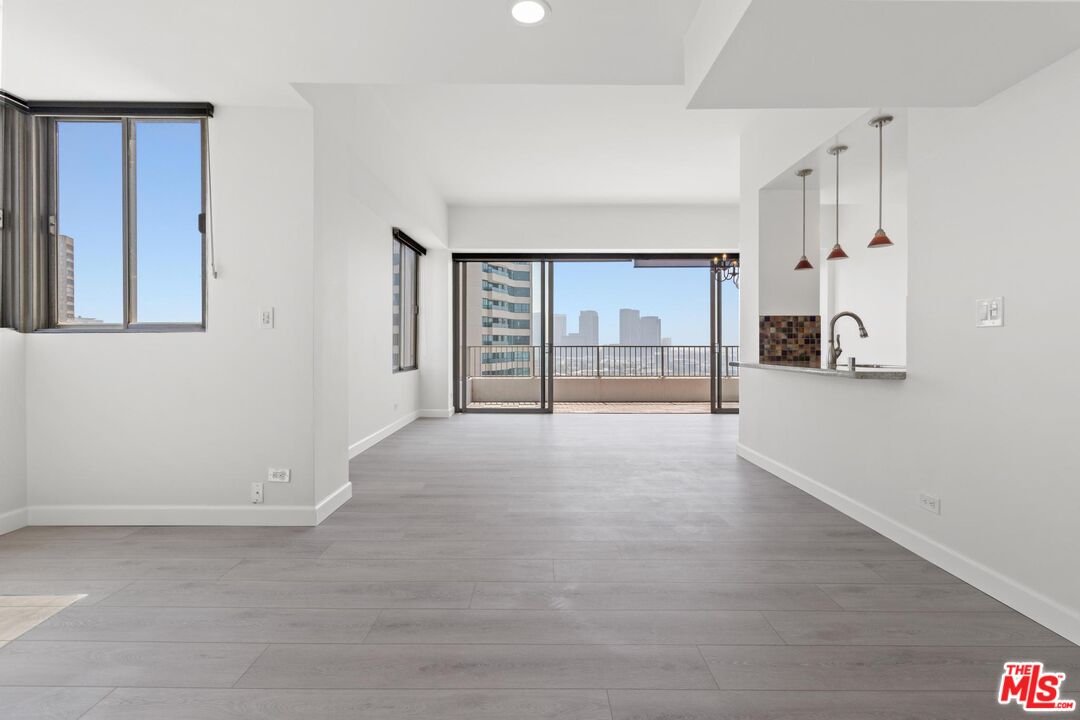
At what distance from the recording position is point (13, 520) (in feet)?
9.66

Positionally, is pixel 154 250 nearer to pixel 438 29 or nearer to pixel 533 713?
pixel 438 29

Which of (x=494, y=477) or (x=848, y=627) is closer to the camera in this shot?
(x=848, y=627)

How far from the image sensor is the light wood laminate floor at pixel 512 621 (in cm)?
155

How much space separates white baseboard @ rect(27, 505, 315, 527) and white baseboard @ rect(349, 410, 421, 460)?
5.62 feet

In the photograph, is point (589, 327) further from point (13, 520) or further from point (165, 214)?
point (13, 520)

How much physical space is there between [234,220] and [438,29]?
1.56 metres

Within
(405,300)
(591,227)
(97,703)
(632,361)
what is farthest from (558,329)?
(97,703)

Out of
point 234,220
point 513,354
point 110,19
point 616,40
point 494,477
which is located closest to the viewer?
point 110,19

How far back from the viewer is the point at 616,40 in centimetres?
245

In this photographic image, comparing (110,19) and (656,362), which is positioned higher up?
(110,19)

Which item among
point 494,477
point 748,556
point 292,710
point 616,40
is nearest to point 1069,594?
point 748,556

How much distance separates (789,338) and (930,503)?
2033 mm

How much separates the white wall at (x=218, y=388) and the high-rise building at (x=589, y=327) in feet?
24.9

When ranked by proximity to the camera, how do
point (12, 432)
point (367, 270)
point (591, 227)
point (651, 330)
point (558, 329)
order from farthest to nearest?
point (651, 330)
point (558, 329)
point (591, 227)
point (367, 270)
point (12, 432)
